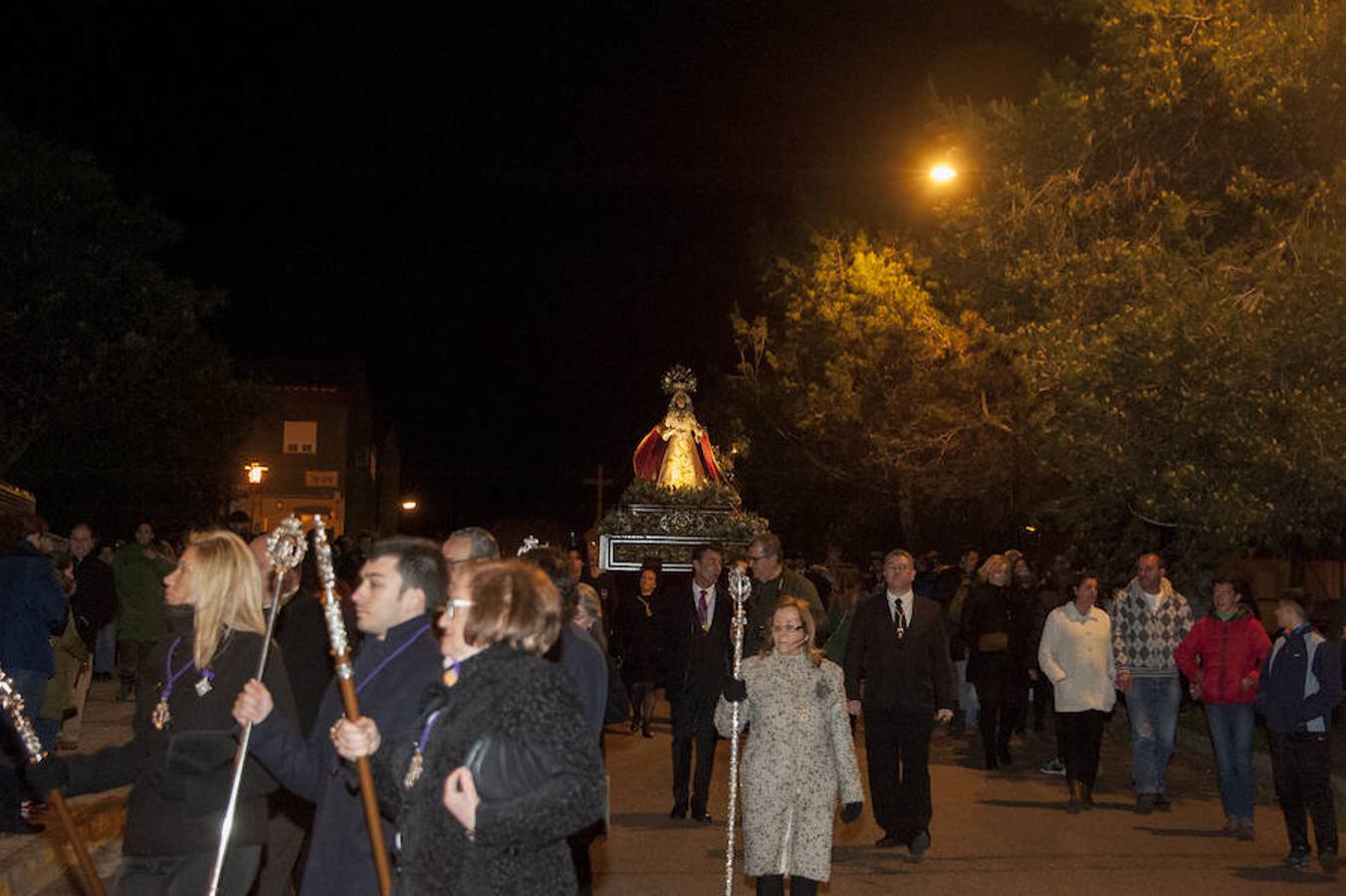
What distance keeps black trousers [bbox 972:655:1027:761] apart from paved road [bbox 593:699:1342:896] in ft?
1.89

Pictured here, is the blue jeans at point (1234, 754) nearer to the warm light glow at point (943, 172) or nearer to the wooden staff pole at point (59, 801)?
the wooden staff pole at point (59, 801)

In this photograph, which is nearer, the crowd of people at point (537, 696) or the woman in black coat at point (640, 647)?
the crowd of people at point (537, 696)

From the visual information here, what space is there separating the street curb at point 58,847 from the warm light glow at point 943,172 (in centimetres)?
1241

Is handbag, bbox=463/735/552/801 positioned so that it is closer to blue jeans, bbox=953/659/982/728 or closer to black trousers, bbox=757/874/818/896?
black trousers, bbox=757/874/818/896

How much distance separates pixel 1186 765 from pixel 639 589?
5762 mm

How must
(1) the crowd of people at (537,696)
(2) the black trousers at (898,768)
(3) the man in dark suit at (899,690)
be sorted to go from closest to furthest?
(1) the crowd of people at (537,696) < (2) the black trousers at (898,768) < (3) the man in dark suit at (899,690)

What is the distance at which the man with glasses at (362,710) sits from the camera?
520 centimetres

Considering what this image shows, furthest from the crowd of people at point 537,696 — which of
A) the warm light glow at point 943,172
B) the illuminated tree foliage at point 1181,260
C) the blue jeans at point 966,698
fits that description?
the warm light glow at point 943,172

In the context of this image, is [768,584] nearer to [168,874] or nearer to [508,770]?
[168,874]

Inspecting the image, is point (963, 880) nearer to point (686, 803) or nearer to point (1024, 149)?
point (686, 803)

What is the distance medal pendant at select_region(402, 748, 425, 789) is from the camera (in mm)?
4414

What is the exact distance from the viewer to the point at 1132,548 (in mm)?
24125

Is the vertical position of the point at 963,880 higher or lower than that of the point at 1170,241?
lower

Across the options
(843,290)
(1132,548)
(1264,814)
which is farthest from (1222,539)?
(843,290)
